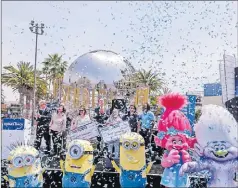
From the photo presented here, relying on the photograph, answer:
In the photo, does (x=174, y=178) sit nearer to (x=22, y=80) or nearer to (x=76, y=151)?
(x=76, y=151)

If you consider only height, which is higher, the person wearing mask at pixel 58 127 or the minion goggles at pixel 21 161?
the person wearing mask at pixel 58 127

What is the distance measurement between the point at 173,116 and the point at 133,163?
0.92m

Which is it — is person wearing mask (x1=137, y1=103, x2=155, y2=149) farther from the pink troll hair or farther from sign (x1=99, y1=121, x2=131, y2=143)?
the pink troll hair

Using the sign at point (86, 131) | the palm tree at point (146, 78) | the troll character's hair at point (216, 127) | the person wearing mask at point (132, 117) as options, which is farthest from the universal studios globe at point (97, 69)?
the troll character's hair at point (216, 127)

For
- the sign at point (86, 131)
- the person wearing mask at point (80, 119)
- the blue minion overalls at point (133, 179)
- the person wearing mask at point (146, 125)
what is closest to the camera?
the blue minion overalls at point (133, 179)

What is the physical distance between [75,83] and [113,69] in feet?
3.11

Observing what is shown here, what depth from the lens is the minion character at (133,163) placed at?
5371mm

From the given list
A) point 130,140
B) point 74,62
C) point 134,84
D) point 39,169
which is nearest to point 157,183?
point 130,140

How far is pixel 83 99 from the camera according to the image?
8445 mm

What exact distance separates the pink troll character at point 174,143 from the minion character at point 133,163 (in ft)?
1.17

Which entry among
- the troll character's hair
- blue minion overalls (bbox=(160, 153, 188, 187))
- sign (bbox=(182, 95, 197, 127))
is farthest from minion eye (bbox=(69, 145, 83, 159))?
sign (bbox=(182, 95, 197, 127))

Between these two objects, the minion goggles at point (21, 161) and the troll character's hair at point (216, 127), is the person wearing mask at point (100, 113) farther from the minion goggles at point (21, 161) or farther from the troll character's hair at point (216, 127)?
the troll character's hair at point (216, 127)

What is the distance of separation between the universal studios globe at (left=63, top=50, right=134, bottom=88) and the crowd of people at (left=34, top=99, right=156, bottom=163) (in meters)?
0.93

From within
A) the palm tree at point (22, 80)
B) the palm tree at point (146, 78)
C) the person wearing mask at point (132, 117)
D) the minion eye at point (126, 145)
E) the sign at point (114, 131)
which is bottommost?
the minion eye at point (126, 145)
